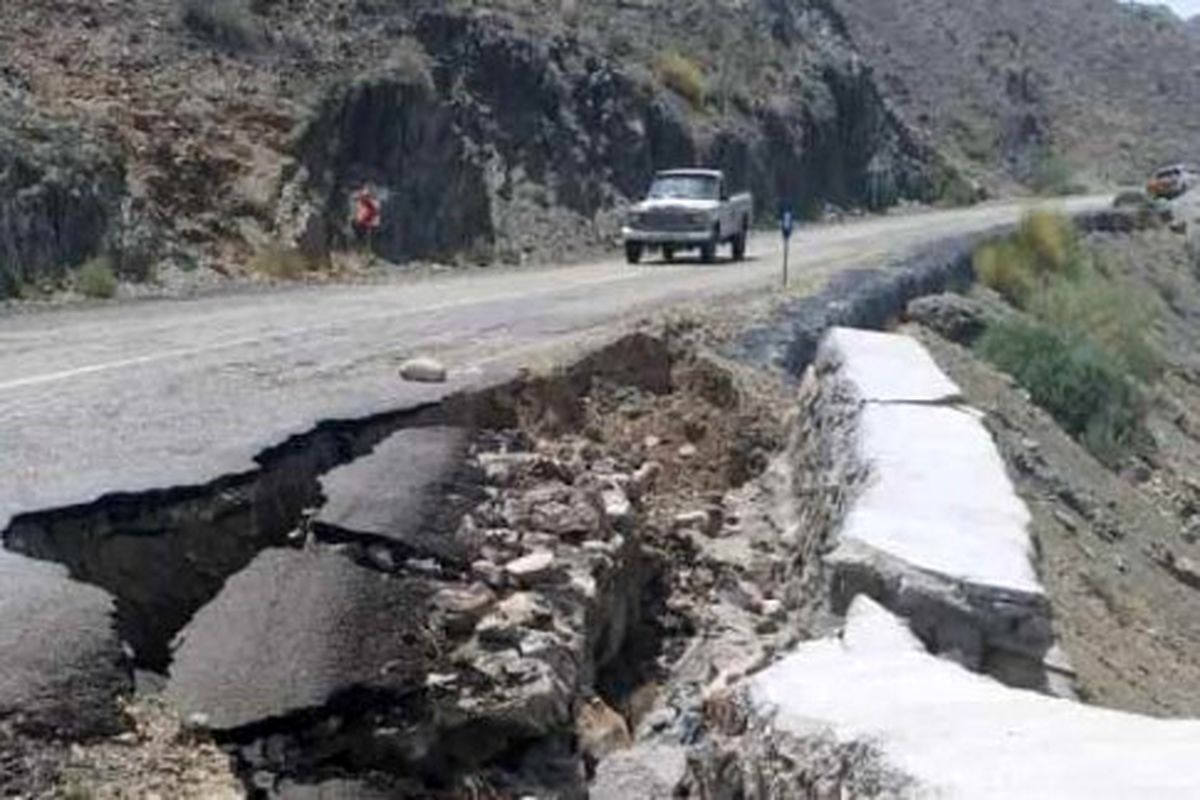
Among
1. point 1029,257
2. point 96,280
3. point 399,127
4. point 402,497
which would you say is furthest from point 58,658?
point 1029,257

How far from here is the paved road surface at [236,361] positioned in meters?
10.6

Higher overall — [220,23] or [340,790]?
[220,23]

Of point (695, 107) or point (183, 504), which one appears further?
point (695, 107)

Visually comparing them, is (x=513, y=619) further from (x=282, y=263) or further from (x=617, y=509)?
(x=282, y=263)

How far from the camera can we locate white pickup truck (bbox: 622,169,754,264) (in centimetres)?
3222

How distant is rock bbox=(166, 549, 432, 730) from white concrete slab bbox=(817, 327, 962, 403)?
13.6 feet

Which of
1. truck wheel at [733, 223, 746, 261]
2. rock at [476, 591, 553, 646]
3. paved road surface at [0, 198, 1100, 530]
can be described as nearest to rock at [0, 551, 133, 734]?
paved road surface at [0, 198, 1100, 530]

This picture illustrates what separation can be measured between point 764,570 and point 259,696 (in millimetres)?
4632

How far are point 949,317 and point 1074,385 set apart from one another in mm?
2282

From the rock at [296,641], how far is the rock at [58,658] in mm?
302

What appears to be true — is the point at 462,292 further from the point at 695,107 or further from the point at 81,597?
the point at 695,107

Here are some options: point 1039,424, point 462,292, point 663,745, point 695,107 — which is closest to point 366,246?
point 462,292

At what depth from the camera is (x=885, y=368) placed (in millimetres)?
12867

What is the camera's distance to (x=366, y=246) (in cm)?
2983
